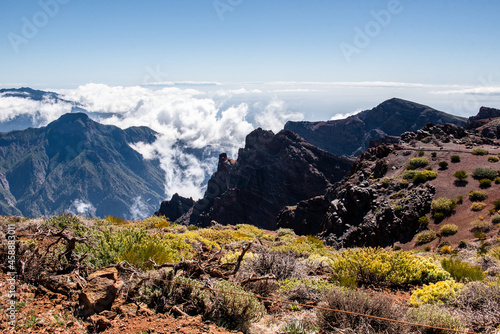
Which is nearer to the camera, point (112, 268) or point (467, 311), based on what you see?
point (467, 311)

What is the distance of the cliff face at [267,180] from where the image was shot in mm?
89875

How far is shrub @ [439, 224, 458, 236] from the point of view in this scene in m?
19.5

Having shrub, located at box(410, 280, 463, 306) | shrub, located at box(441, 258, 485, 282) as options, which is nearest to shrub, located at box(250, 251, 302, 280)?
shrub, located at box(410, 280, 463, 306)

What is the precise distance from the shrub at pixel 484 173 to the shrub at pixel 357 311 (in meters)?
27.0

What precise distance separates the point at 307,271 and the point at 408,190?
74.3 ft

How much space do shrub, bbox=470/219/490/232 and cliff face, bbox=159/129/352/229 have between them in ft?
224

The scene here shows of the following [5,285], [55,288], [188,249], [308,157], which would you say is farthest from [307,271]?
[308,157]

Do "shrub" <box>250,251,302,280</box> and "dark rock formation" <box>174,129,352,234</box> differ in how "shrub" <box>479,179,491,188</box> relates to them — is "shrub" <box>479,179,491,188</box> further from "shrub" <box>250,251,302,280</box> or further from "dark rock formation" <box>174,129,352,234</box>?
"dark rock formation" <box>174,129,352,234</box>

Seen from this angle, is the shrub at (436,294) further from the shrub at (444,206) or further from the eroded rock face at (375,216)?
the shrub at (444,206)

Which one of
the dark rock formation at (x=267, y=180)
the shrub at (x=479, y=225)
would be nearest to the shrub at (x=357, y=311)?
the shrub at (x=479, y=225)

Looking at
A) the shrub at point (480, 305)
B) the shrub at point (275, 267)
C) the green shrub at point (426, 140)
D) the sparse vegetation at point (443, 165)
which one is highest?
the green shrub at point (426, 140)

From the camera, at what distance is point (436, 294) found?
5.77 metres

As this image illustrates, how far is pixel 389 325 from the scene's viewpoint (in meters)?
4.39

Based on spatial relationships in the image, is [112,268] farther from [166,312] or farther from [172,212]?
[172,212]
